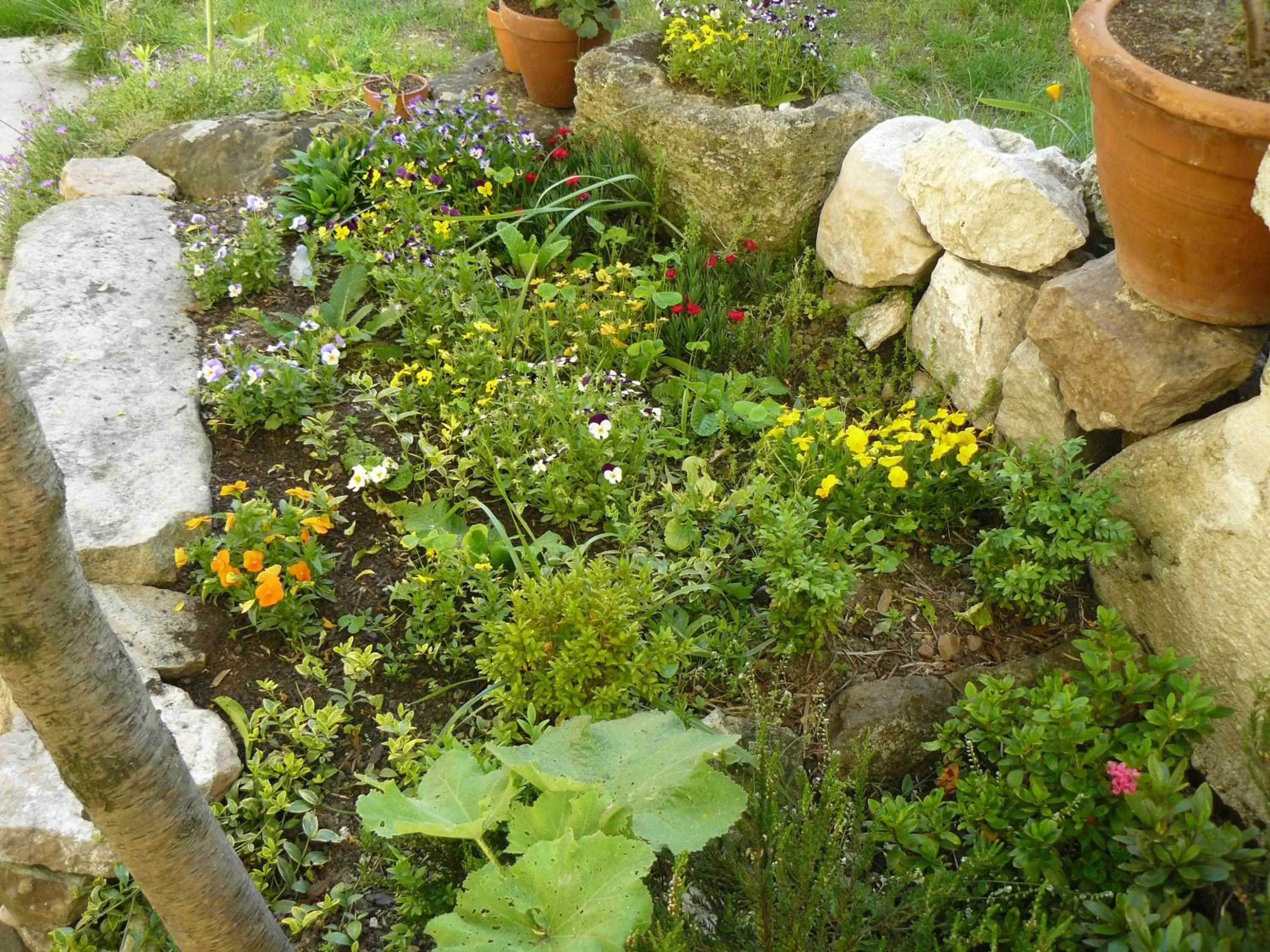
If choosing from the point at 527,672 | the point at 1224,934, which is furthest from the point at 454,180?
the point at 1224,934

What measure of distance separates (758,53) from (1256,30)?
203cm

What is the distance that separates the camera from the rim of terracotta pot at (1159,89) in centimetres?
227

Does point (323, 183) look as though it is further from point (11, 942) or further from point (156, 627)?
point (11, 942)

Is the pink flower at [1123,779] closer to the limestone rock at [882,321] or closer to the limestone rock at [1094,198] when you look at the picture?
the limestone rock at [1094,198]

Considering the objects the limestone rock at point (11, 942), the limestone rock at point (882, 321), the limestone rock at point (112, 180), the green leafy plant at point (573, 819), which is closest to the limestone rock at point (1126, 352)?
the limestone rock at point (882, 321)

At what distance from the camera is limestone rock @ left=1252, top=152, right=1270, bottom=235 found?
220 centimetres

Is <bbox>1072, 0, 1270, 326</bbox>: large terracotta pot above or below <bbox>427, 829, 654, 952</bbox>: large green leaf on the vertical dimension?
above

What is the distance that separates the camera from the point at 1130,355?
271 cm

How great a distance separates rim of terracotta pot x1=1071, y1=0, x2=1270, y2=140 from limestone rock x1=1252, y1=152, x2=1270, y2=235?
9 cm

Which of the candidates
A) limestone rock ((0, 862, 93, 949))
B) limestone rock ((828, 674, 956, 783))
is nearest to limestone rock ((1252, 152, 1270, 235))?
limestone rock ((828, 674, 956, 783))

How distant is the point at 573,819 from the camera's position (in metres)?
1.76

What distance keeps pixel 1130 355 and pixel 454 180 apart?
2728mm

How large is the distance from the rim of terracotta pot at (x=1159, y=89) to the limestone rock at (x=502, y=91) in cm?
261

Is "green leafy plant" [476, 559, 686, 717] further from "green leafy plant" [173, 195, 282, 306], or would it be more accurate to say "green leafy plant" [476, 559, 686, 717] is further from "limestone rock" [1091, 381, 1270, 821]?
"green leafy plant" [173, 195, 282, 306]
